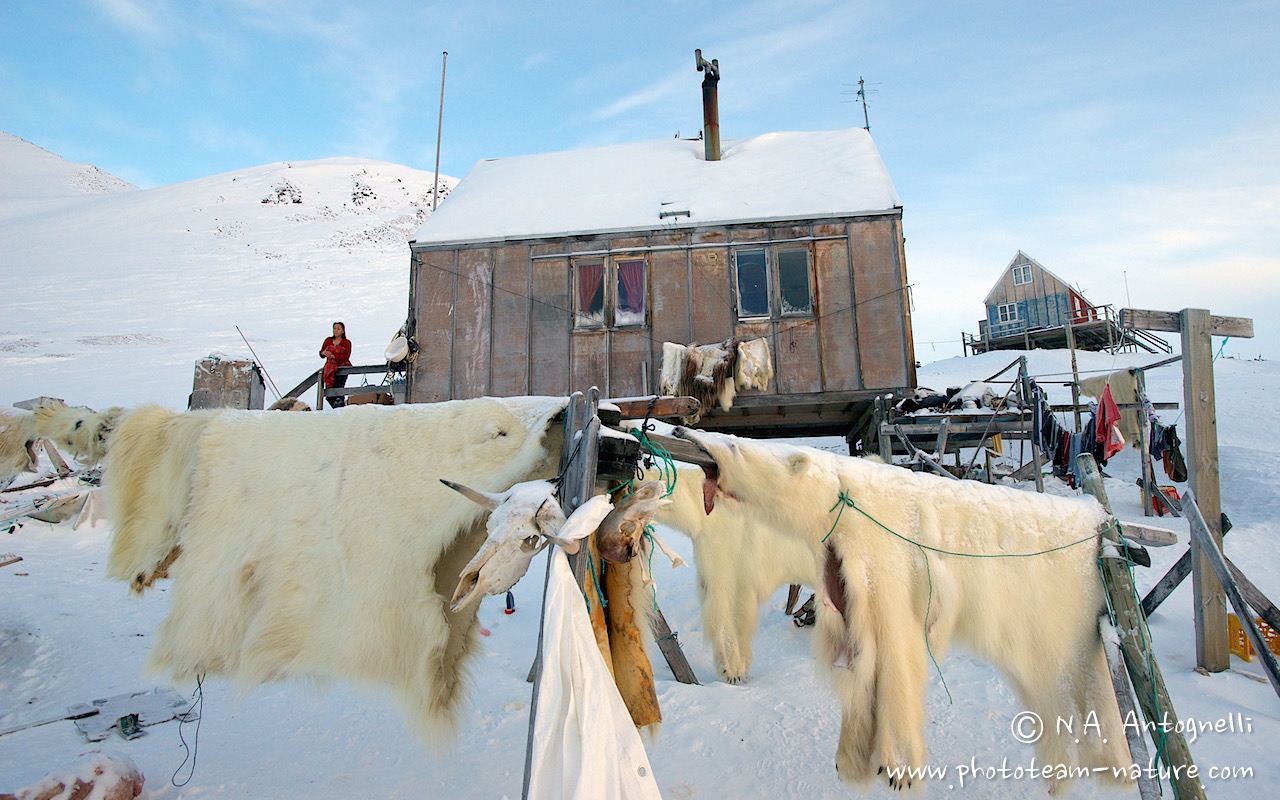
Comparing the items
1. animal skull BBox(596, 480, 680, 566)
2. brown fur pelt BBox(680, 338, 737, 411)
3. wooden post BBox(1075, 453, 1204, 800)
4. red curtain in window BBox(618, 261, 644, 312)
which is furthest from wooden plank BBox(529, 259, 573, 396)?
wooden post BBox(1075, 453, 1204, 800)

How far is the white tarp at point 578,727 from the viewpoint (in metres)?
2.85

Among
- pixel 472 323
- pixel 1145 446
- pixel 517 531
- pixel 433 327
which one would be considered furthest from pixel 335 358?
pixel 1145 446

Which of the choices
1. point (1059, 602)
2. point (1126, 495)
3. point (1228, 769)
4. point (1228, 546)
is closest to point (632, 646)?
point (1059, 602)

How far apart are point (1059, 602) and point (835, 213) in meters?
8.09

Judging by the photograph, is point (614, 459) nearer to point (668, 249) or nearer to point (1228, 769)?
point (1228, 769)

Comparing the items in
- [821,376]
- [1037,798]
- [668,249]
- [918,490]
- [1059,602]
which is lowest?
[1037,798]

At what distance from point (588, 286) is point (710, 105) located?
5408 mm

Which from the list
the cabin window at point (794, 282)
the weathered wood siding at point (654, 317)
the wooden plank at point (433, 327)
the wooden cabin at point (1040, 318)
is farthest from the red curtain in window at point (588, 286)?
the wooden cabin at point (1040, 318)

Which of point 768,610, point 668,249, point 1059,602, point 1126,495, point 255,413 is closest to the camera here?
point 1059,602

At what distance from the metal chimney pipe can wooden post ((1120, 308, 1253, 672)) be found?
905 centimetres

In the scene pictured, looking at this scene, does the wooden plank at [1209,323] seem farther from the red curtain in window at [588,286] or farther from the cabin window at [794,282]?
the red curtain in window at [588,286]

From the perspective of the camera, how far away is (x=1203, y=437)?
650 centimetres

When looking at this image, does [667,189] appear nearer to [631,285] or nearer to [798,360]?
[631,285]

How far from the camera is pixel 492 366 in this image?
11367 millimetres
